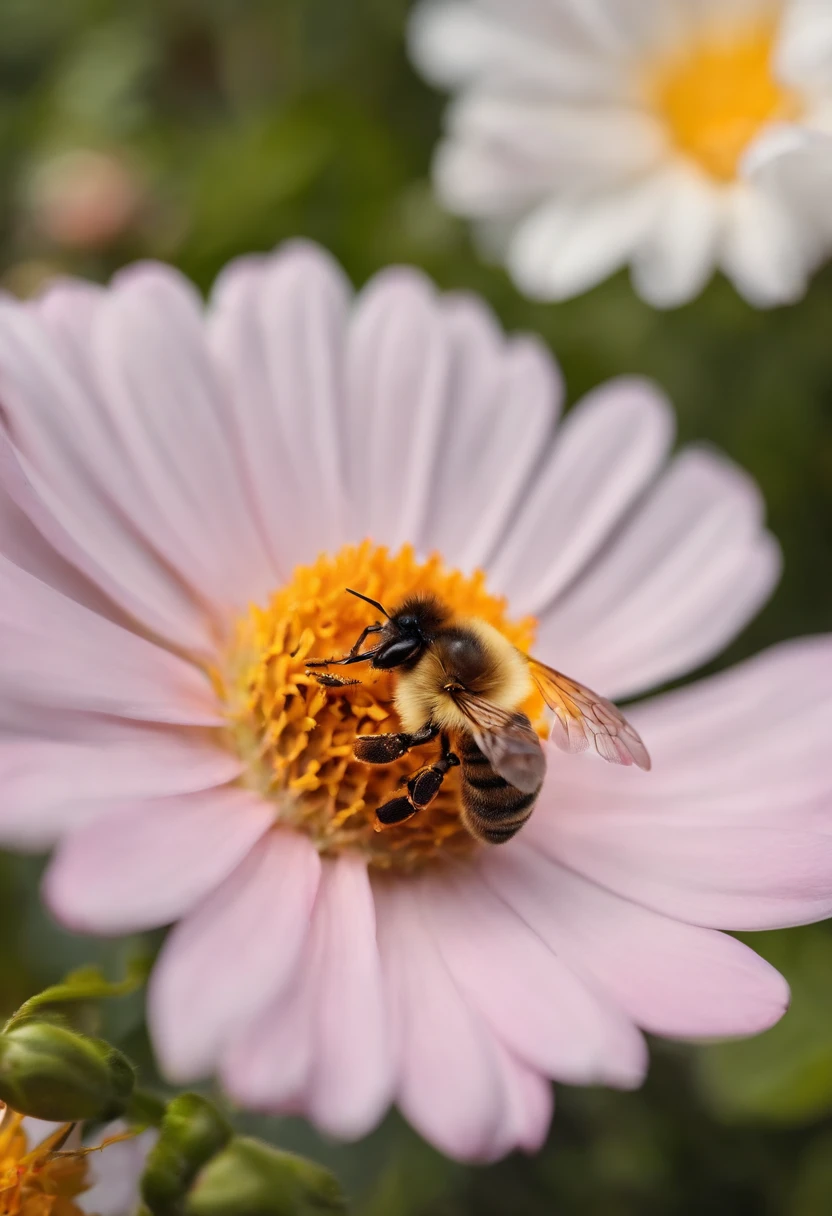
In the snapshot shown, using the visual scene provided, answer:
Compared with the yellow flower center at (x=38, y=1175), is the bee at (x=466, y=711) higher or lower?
higher

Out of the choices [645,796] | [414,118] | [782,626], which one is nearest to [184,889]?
[645,796]

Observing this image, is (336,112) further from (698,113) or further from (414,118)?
(698,113)

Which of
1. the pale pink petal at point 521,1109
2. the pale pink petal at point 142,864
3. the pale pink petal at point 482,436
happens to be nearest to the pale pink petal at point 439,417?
the pale pink petal at point 482,436

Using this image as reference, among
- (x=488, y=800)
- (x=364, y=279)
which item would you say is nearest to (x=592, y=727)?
(x=488, y=800)

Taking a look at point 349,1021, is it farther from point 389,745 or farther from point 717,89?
point 717,89

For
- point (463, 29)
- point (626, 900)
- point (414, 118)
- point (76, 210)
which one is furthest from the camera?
point (414, 118)

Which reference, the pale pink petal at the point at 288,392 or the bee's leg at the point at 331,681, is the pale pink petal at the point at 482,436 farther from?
the bee's leg at the point at 331,681

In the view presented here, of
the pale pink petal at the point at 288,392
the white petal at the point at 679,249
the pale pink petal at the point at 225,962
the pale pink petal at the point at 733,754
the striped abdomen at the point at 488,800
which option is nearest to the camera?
the pale pink petal at the point at 225,962

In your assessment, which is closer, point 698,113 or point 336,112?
point 698,113
